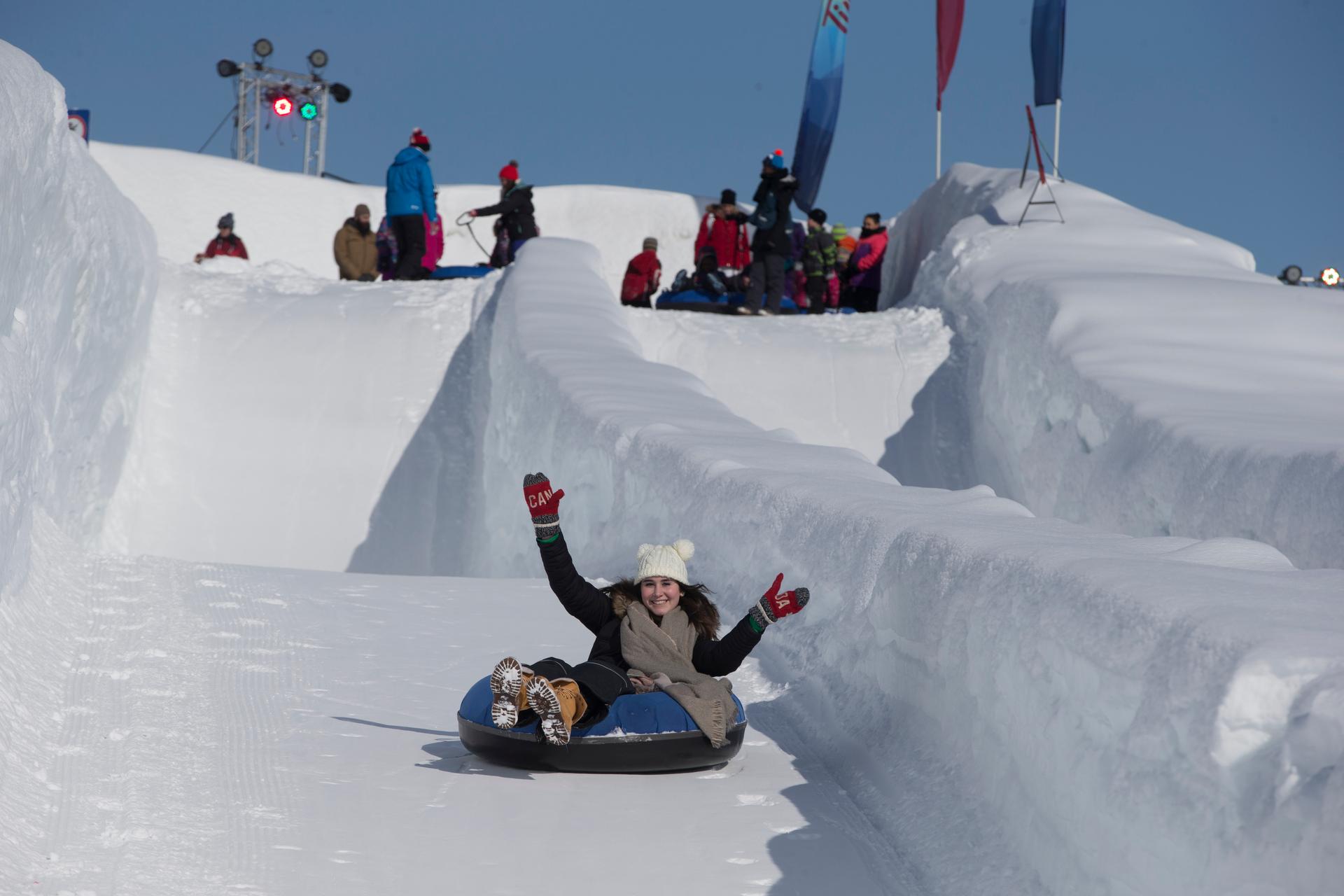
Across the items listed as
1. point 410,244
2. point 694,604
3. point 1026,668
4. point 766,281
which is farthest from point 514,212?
point 1026,668

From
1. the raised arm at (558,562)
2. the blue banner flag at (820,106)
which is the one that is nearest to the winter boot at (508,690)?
the raised arm at (558,562)

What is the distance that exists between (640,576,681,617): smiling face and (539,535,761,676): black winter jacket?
124mm

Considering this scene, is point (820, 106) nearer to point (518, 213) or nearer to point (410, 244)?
point (518, 213)

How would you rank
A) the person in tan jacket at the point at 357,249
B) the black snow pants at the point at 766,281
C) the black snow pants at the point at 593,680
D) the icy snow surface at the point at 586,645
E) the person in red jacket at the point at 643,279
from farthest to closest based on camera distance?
1. the person in red jacket at the point at 643,279
2. the person in tan jacket at the point at 357,249
3. the black snow pants at the point at 766,281
4. the black snow pants at the point at 593,680
5. the icy snow surface at the point at 586,645

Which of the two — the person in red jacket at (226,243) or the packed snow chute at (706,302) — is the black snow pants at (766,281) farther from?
the person in red jacket at (226,243)

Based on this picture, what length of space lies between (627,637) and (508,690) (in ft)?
1.97

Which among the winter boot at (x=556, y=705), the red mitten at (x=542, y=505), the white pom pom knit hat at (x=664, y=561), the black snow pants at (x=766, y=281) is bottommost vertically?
the winter boot at (x=556, y=705)

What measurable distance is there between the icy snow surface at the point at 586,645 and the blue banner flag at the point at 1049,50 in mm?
5741

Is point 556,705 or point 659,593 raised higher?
point 659,593

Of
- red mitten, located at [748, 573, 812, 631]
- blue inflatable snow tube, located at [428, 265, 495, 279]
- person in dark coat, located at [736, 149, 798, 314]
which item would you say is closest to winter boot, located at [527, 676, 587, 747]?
red mitten, located at [748, 573, 812, 631]

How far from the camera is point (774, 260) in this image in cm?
1339

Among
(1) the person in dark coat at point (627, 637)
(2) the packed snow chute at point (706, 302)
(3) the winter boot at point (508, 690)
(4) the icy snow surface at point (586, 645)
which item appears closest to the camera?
(4) the icy snow surface at point (586, 645)

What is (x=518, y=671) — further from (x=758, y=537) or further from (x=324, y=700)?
(x=758, y=537)

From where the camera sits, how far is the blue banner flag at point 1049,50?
14180 mm
